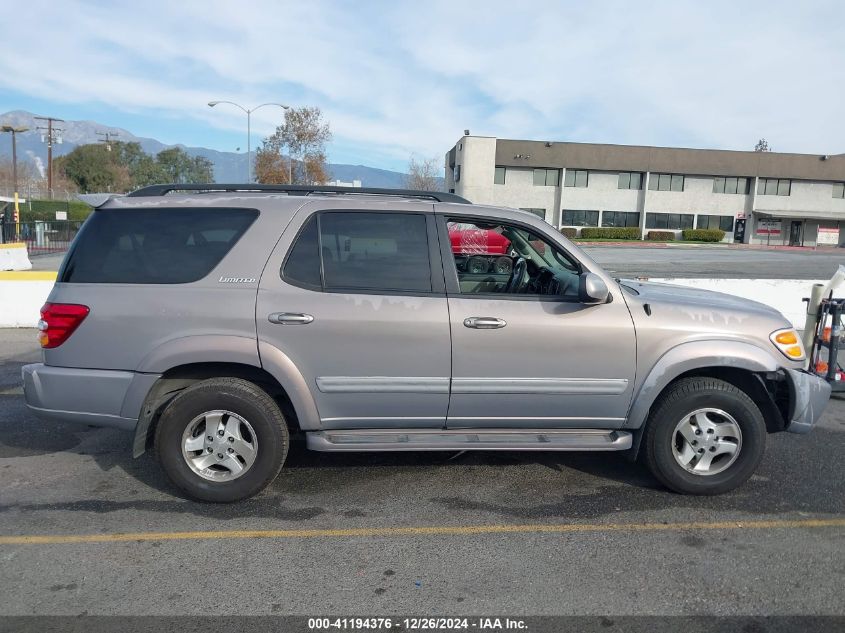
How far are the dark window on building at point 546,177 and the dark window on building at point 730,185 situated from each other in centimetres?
1334

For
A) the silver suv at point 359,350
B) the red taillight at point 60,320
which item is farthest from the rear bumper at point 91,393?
the red taillight at point 60,320

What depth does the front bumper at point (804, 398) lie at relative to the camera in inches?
171

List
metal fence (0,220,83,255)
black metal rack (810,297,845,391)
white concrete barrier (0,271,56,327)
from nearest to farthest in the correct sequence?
1. black metal rack (810,297,845,391)
2. white concrete barrier (0,271,56,327)
3. metal fence (0,220,83,255)

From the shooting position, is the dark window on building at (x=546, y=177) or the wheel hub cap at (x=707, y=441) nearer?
the wheel hub cap at (x=707, y=441)

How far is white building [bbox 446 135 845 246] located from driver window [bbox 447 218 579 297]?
49602mm

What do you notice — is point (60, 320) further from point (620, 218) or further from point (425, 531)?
point (620, 218)

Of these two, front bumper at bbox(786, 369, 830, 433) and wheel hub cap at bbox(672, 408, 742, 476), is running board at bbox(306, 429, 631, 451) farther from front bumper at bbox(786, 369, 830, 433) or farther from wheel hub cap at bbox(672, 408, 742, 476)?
front bumper at bbox(786, 369, 830, 433)

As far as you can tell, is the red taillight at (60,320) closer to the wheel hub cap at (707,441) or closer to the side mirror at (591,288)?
the side mirror at (591,288)

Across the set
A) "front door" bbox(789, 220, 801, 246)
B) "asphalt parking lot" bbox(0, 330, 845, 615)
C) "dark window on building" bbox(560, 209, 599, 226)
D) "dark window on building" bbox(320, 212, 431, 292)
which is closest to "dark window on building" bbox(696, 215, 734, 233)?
"front door" bbox(789, 220, 801, 246)

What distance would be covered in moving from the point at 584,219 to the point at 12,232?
41.9 metres

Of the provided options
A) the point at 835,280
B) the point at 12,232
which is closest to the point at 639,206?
the point at 12,232

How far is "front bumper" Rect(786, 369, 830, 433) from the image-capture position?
14.3ft

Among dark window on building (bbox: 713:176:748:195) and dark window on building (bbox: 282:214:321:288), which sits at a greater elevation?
dark window on building (bbox: 713:176:748:195)

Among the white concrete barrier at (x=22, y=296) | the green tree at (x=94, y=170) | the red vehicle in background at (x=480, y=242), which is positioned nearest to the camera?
the red vehicle in background at (x=480, y=242)
